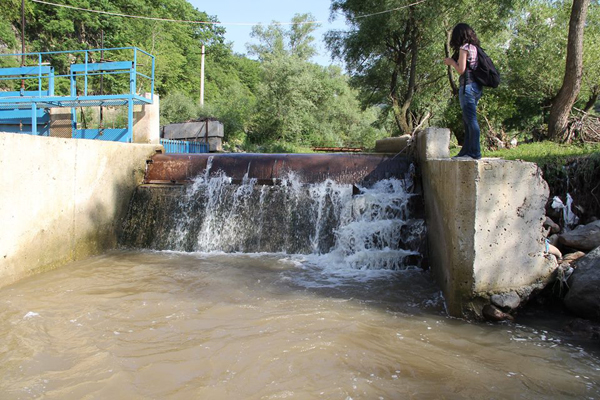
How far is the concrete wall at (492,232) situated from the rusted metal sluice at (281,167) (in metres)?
3.24

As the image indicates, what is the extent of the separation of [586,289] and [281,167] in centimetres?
532

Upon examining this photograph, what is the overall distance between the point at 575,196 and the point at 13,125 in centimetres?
1323

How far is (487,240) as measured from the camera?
14.3 ft

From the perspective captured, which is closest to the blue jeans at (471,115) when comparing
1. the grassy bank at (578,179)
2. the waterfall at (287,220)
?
the waterfall at (287,220)

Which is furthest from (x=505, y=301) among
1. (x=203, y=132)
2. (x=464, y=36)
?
(x=203, y=132)

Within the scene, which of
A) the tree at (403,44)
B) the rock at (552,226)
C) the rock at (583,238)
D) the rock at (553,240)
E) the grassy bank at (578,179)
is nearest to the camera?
the rock at (583,238)

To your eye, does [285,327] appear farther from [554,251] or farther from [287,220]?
[287,220]

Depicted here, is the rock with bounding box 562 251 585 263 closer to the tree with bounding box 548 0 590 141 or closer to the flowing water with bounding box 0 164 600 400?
the flowing water with bounding box 0 164 600 400

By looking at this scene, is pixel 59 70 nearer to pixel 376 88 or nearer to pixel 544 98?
pixel 376 88

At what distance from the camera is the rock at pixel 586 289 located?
4.29 m

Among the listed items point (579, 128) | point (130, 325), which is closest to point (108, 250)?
point (130, 325)

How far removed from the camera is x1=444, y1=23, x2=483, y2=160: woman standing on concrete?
199 inches

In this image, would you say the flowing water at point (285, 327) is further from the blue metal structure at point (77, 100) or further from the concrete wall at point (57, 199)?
the blue metal structure at point (77, 100)

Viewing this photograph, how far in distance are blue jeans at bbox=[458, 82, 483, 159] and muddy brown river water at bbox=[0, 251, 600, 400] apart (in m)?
1.70
